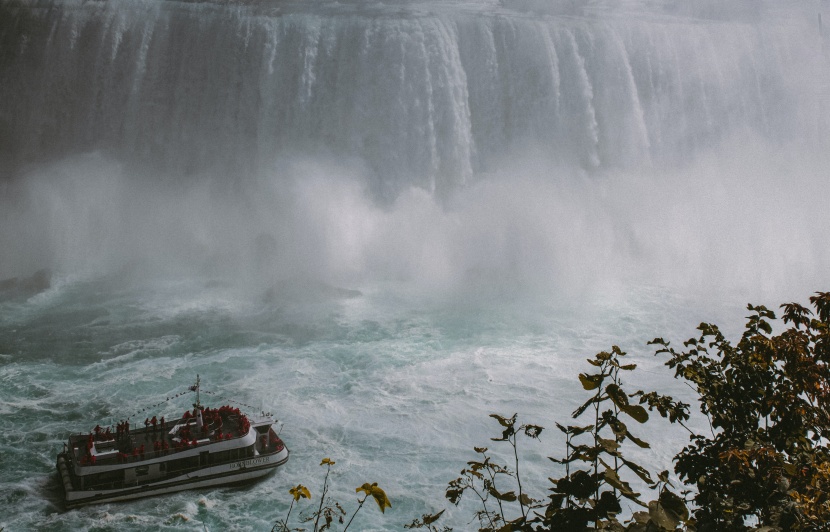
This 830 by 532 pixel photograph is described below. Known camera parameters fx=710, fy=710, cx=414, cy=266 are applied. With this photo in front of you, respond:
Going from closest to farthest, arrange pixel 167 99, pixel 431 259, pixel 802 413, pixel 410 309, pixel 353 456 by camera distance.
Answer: pixel 802 413 → pixel 353 456 → pixel 410 309 → pixel 431 259 → pixel 167 99

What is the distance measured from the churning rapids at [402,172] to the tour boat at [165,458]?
624 centimetres

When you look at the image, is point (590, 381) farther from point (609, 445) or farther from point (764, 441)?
point (764, 441)

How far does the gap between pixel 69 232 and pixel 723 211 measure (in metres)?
25.9

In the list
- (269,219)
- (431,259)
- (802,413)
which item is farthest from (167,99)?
(802,413)

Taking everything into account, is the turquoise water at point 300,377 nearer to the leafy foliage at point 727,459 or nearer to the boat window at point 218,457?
the boat window at point 218,457

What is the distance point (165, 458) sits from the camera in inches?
436

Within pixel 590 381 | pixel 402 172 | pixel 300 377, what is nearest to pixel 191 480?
pixel 300 377

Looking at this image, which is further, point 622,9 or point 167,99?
point 622,9

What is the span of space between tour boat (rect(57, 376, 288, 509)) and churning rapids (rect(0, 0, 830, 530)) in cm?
624

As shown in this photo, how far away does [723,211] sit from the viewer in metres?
29.3

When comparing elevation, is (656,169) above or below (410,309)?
above

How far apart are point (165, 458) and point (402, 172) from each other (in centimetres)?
1828

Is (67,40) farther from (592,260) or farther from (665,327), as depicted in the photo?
(665,327)

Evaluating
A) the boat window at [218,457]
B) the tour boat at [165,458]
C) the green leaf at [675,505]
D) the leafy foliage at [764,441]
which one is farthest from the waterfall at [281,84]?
the green leaf at [675,505]
